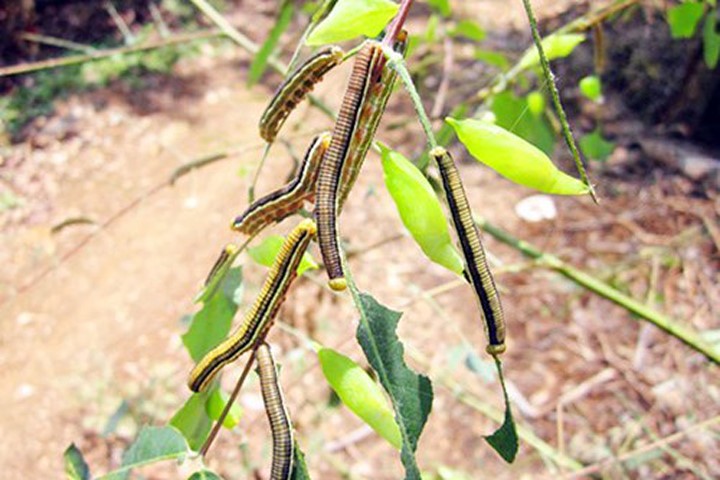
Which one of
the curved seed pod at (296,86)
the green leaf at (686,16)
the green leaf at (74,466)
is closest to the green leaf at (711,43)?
the green leaf at (686,16)

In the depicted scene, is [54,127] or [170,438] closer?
[170,438]

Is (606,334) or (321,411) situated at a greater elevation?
(606,334)

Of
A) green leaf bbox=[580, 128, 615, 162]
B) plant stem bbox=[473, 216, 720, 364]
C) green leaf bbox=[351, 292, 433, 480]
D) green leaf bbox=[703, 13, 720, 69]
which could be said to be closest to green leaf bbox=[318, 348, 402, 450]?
green leaf bbox=[351, 292, 433, 480]

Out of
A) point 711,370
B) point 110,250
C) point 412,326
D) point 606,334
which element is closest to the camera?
point 711,370

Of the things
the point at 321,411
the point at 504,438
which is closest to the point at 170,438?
the point at 504,438

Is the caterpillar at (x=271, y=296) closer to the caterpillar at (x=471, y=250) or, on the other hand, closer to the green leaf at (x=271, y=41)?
the caterpillar at (x=471, y=250)

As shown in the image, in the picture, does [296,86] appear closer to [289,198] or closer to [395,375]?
[289,198]

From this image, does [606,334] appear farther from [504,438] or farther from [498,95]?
[504,438]
